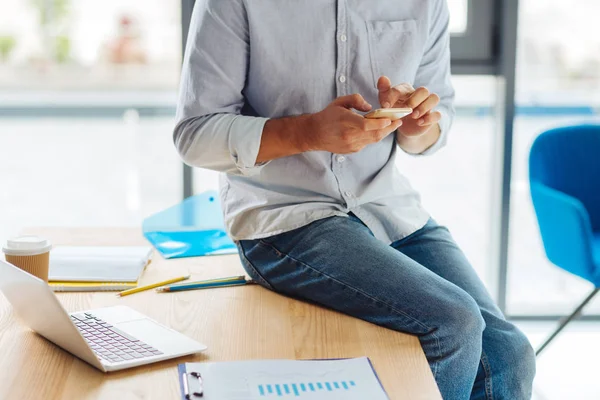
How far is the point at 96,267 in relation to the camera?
5.19ft

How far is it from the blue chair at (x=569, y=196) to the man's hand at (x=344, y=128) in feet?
3.71

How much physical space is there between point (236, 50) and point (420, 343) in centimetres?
66

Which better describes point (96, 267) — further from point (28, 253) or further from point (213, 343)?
point (213, 343)

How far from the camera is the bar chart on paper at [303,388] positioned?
100cm

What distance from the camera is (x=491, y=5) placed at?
2.71m

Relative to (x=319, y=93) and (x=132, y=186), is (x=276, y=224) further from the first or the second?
(x=132, y=186)

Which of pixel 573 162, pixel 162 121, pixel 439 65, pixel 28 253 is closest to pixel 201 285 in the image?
pixel 28 253

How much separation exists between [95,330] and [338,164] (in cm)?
59

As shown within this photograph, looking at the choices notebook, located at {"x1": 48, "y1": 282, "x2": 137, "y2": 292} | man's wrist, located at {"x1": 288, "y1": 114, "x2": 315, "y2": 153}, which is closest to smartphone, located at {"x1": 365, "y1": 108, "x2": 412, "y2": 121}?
man's wrist, located at {"x1": 288, "y1": 114, "x2": 315, "y2": 153}

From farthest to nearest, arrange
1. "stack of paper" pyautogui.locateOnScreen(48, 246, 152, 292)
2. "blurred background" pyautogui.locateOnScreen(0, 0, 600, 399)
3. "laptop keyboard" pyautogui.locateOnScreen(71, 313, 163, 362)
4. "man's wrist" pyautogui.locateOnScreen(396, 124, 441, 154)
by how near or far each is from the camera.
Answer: "blurred background" pyautogui.locateOnScreen(0, 0, 600, 399)
"man's wrist" pyautogui.locateOnScreen(396, 124, 441, 154)
"stack of paper" pyautogui.locateOnScreen(48, 246, 152, 292)
"laptop keyboard" pyautogui.locateOnScreen(71, 313, 163, 362)

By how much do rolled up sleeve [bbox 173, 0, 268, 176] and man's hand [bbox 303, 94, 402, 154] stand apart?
150 mm

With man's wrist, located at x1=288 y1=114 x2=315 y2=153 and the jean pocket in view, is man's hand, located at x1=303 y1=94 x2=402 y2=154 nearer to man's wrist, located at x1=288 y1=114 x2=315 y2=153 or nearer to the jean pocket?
man's wrist, located at x1=288 y1=114 x2=315 y2=153

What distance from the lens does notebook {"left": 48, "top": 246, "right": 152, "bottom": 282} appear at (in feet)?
5.03

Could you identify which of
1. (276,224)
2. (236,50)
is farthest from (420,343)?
(236,50)
